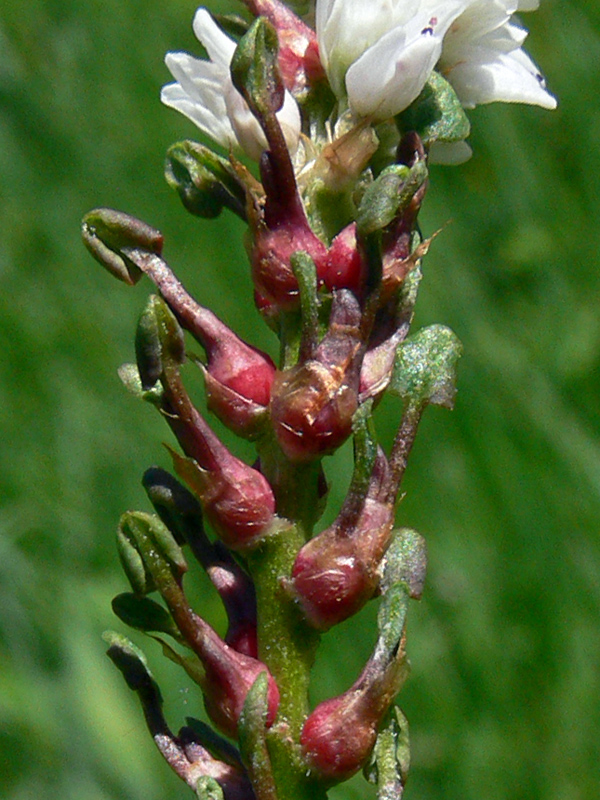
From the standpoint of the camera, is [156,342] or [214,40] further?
[214,40]

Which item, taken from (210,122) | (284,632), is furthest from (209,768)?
(210,122)

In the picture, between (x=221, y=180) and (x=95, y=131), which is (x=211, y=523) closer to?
(x=221, y=180)

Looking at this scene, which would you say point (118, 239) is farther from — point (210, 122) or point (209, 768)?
point (209, 768)

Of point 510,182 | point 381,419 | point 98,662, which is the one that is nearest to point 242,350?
point 98,662

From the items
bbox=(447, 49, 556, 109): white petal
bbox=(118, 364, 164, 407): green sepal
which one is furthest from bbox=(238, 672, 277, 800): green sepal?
bbox=(447, 49, 556, 109): white petal

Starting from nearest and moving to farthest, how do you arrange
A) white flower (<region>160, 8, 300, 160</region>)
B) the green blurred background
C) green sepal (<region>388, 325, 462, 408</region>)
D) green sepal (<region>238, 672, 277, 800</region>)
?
green sepal (<region>238, 672, 277, 800</region>)
green sepal (<region>388, 325, 462, 408</region>)
white flower (<region>160, 8, 300, 160</region>)
the green blurred background

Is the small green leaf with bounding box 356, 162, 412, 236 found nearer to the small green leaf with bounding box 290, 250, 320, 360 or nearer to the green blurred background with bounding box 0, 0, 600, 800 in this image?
the small green leaf with bounding box 290, 250, 320, 360

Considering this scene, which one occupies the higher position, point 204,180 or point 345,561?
point 204,180

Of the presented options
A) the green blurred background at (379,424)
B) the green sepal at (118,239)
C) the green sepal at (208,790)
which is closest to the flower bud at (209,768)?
the green sepal at (208,790)
